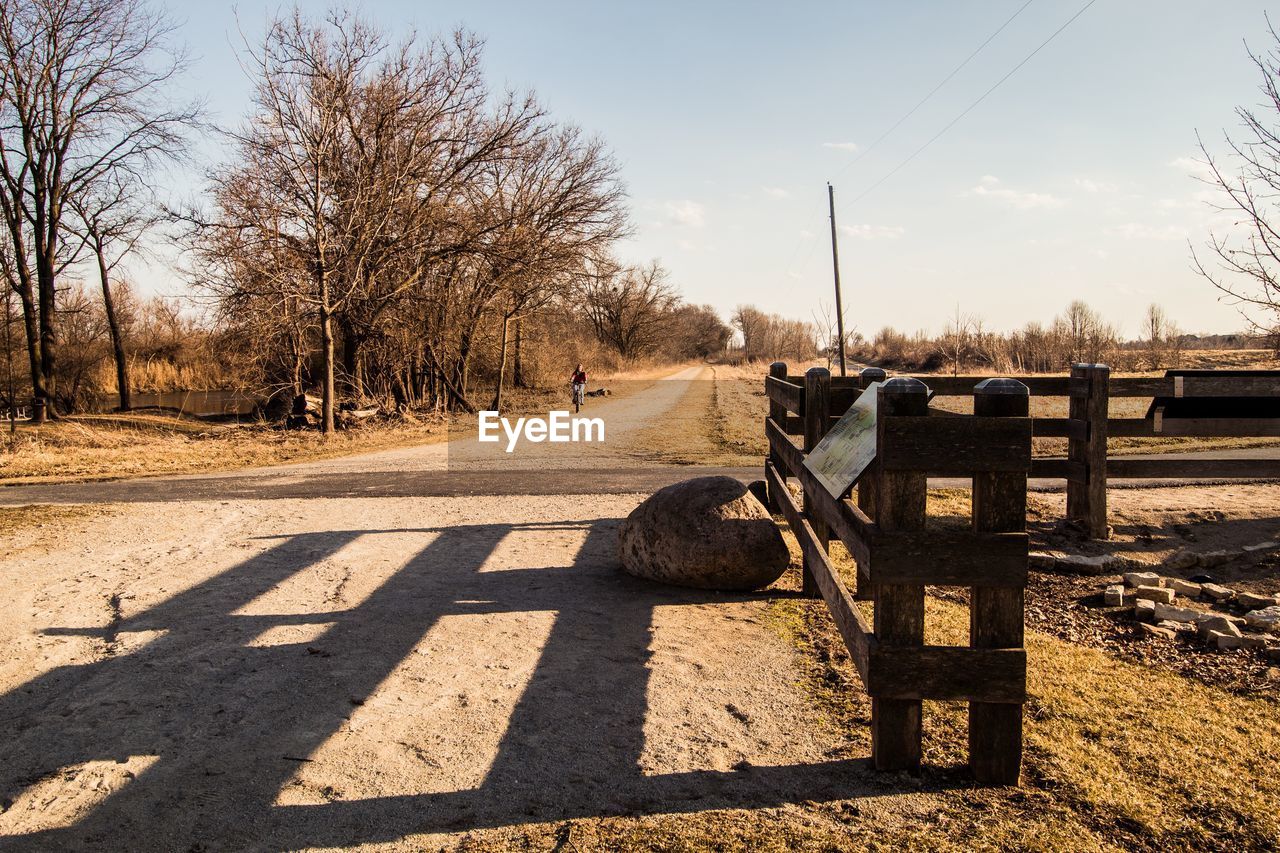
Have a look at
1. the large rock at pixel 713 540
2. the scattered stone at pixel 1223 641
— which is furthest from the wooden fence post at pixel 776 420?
the scattered stone at pixel 1223 641

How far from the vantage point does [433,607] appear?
604 centimetres

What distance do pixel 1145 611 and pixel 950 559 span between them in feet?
10.9

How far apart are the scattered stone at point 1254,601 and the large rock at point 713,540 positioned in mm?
3185

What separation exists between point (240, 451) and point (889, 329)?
61.2 m

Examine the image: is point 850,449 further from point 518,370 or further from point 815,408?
point 518,370

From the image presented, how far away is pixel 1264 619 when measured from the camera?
5.41 metres

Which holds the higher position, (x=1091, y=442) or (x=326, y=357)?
(x=326, y=357)

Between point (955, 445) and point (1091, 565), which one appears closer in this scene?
point (955, 445)

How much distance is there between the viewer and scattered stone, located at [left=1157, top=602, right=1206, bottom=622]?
17.9 ft

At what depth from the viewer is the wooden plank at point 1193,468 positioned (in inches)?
313

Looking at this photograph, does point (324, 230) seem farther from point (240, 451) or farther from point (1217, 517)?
point (1217, 517)

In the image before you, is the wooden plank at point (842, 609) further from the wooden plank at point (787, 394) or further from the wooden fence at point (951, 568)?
the wooden plank at point (787, 394)

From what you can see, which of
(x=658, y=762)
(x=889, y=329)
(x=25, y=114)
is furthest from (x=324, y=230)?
(x=889, y=329)
